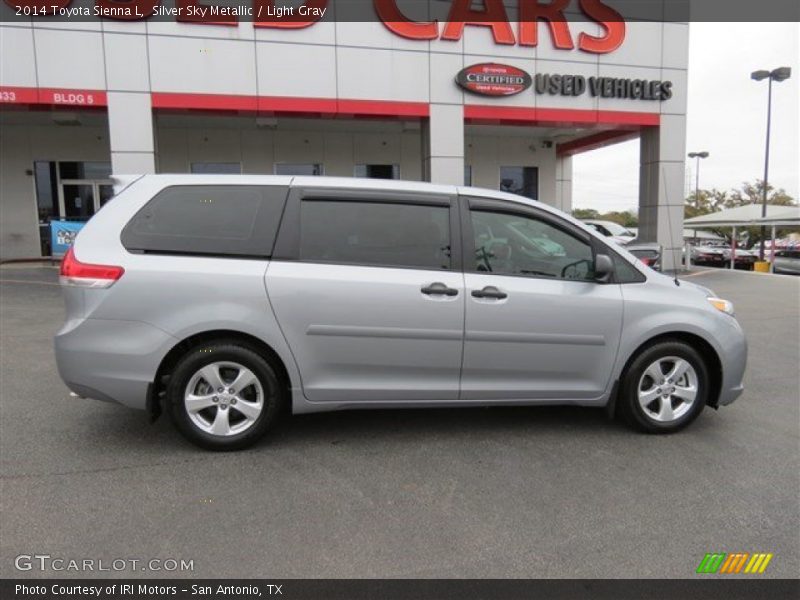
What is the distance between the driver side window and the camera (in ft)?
13.4

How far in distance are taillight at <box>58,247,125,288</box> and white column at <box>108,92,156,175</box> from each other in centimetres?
975

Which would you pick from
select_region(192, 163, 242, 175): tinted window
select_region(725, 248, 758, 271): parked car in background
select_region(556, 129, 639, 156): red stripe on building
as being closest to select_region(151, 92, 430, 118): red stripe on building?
select_region(192, 163, 242, 175): tinted window

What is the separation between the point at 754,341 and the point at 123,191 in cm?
764

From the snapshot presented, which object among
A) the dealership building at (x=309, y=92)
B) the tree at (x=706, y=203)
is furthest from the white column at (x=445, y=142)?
the tree at (x=706, y=203)

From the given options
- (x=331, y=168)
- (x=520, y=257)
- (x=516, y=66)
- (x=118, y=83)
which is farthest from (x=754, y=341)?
(x=331, y=168)

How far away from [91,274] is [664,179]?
14705 mm

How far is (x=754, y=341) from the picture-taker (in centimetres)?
769

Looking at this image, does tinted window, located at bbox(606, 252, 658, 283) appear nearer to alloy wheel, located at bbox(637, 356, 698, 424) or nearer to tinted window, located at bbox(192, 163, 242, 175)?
alloy wheel, located at bbox(637, 356, 698, 424)

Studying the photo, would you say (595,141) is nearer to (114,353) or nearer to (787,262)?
(787,262)

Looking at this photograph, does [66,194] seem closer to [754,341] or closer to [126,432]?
[126,432]

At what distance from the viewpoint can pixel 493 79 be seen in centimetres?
1375

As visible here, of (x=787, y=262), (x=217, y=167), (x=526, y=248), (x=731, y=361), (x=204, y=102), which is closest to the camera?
(x=526, y=248)
